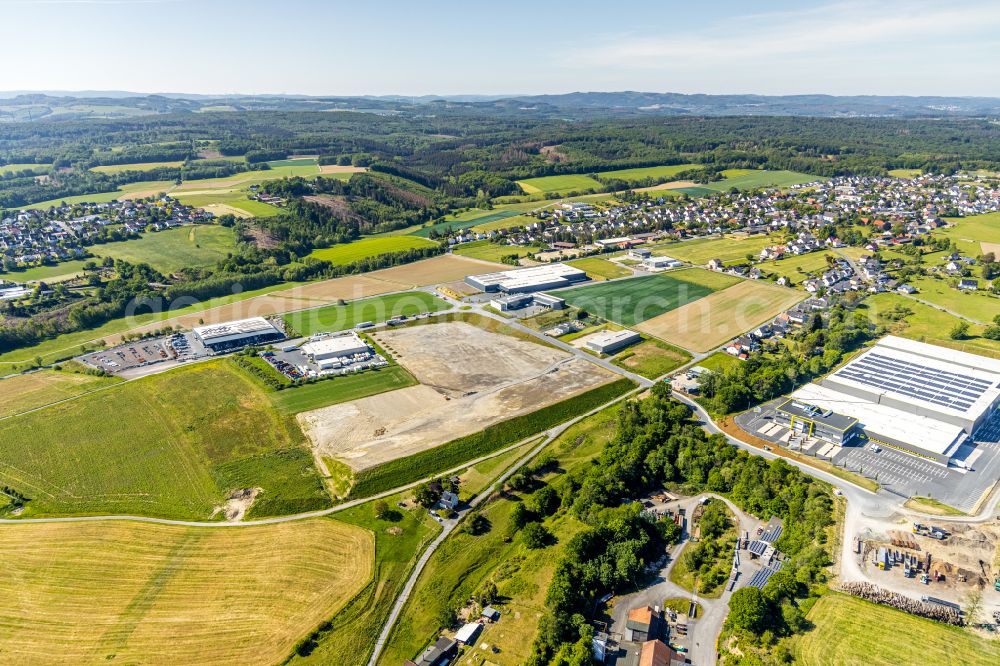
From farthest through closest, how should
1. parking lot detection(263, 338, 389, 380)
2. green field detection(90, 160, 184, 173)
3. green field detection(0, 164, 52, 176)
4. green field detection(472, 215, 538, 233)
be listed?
green field detection(90, 160, 184, 173)
green field detection(0, 164, 52, 176)
green field detection(472, 215, 538, 233)
parking lot detection(263, 338, 389, 380)

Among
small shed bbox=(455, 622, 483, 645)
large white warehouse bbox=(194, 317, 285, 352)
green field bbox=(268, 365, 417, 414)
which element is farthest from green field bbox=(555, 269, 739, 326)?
small shed bbox=(455, 622, 483, 645)

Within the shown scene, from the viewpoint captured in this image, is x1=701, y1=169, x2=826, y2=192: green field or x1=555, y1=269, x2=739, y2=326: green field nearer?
x1=555, y1=269, x2=739, y2=326: green field

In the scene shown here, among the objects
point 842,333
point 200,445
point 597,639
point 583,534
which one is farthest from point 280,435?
point 842,333

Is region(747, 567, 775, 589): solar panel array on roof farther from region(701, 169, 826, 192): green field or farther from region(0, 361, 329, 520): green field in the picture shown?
region(701, 169, 826, 192): green field

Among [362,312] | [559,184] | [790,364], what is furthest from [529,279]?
[559,184]

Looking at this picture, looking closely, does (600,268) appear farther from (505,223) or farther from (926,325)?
(926,325)

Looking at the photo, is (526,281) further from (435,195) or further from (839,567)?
(435,195)
